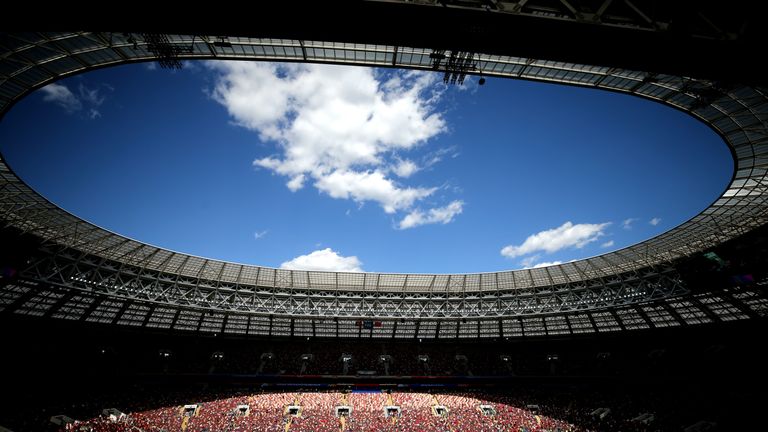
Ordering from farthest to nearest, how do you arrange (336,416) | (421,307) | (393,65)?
(421,307), (336,416), (393,65)

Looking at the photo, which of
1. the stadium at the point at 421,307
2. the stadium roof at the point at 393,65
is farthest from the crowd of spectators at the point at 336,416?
the stadium roof at the point at 393,65

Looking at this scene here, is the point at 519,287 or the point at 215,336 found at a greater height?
the point at 519,287

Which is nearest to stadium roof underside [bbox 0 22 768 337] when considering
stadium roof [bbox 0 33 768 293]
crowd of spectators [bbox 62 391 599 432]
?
stadium roof [bbox 0 33 768 293]

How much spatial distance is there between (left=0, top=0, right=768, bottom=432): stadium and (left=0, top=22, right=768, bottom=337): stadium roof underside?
148 mm

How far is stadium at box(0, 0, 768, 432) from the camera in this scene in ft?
25.7

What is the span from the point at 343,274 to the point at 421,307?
9578 mm

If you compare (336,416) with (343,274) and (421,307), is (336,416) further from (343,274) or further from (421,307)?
(343,274)

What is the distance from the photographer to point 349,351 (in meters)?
42.3

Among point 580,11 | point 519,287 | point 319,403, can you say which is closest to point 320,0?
point 580,11

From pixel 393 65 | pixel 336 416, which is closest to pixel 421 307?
pixel 336 416

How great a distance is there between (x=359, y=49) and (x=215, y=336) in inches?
1597

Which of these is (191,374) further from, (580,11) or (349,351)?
(580,11)

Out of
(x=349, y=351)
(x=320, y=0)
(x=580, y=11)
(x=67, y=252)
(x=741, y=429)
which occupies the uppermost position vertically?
(x=67, y=252)

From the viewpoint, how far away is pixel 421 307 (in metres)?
35.4
